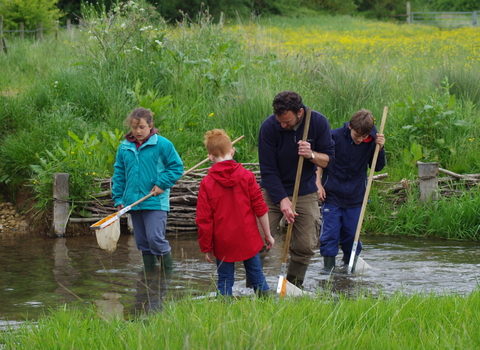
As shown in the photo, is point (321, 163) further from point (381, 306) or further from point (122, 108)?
point (122, 108)

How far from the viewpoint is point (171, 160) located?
5953 millimetres

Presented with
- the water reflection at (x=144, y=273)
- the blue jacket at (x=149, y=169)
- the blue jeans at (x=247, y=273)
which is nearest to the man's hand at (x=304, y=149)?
the blue jeans at (x=247, y=273)

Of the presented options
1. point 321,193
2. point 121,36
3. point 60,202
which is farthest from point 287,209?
point 121,36

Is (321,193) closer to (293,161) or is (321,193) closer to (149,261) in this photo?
(293,161)

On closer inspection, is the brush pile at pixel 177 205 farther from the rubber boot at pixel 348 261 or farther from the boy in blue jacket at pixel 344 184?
the boy in blue jacket at pixel 344 184

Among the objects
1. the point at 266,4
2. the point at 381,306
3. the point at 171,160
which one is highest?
the point at 266,4

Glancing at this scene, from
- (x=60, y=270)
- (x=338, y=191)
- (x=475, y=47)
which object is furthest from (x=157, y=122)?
(x=475, y=47)

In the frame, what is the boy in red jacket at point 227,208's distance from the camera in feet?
15.1

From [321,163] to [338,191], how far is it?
1.06m

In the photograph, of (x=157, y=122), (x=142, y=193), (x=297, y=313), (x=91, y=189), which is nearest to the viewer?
(x=297, y=313)

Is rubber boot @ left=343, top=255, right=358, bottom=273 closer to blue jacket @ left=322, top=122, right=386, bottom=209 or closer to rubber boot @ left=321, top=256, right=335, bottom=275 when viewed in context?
rubber boot @ left=321, top=256, right=335, bottom=275

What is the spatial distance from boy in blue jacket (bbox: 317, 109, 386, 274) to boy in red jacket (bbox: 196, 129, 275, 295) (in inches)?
58.9

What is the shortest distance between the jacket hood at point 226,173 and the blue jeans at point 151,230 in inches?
60.3

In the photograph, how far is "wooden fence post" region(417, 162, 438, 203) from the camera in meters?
8.40
